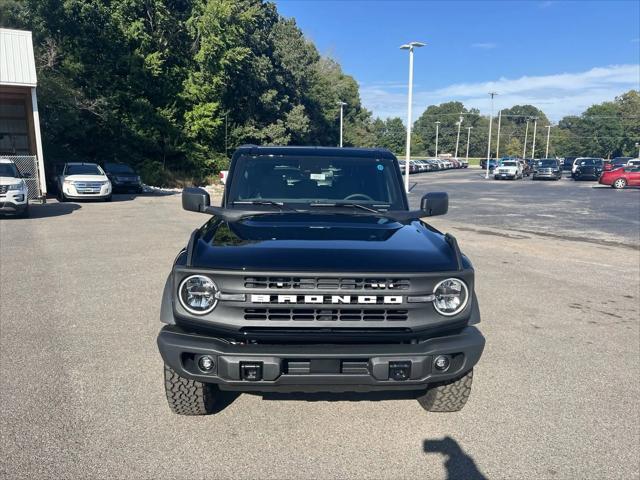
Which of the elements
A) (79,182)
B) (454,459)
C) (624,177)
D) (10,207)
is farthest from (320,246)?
(624,177)

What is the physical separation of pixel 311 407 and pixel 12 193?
1363cm

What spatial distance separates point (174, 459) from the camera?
3180 millimetres

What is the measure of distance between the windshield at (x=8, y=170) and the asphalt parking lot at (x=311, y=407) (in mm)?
8211

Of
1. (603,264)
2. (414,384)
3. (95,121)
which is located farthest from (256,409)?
(95,121)

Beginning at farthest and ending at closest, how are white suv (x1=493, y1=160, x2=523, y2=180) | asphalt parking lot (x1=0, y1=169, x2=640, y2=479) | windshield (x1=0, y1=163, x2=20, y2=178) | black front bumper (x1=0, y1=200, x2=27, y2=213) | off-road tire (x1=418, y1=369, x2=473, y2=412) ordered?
1. white suv (x1=493, y1=160, x2=523, y2=180)
2. windshield (x1=0, y1=163, x2=20, y2=178)
3. black front bumper (x1=0, y1=200, x2=27, y2=213)
4. off-road tire (x1=418, y1=369, x2=473, y2=412)
5. asphalt parking lot (x1=0, y1=169, x2=640, y2=479)

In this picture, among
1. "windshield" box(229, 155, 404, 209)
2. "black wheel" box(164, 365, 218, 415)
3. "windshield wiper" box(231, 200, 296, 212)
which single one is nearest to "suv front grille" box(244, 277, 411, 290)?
"black wheel" box(164, 365, 218, 415)

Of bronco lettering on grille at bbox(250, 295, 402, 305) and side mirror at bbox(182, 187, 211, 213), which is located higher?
side mirror at bbox(182, 187, 211, 213)

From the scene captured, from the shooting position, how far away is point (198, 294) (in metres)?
3.09

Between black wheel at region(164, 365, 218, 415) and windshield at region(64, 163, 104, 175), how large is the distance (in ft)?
65.4

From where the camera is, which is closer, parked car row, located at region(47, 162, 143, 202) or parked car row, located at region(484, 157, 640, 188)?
parked car row, located at region(47, 162, 143, 202)

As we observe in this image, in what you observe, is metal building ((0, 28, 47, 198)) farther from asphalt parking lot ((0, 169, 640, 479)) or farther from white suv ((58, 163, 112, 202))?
asphalt parking lot ((0, 169, 640, 479))

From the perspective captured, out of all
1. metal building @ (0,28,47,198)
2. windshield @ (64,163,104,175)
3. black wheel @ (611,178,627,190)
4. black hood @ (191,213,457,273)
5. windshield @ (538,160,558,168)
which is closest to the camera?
black hood @ (191,213,457,273)

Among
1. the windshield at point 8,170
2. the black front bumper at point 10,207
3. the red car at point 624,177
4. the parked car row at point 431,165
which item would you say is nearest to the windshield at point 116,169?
the windshield at point 8,170

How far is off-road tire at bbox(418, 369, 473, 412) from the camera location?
3.64 metres
